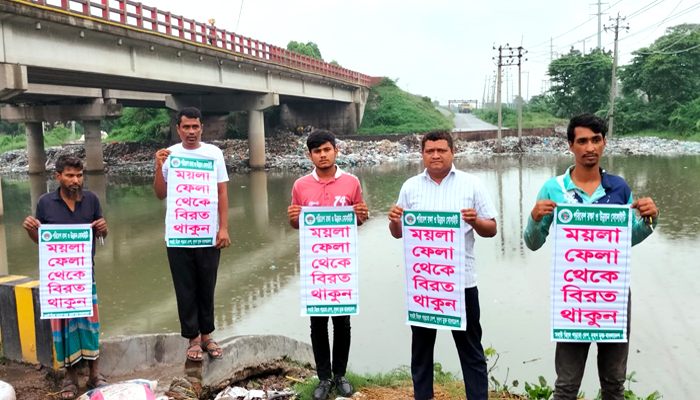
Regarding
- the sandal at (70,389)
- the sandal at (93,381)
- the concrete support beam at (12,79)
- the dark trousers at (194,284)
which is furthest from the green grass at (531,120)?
the sandal at (70,389)

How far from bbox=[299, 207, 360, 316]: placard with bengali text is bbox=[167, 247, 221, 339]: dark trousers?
2.77 feet

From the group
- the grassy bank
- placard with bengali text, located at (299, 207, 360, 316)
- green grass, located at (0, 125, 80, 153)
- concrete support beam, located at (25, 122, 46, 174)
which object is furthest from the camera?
green grass, located at (0, 125, 80, 153)

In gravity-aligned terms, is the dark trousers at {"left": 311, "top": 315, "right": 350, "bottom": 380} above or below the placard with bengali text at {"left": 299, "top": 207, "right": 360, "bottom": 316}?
below

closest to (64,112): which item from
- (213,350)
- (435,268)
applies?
(213,350)

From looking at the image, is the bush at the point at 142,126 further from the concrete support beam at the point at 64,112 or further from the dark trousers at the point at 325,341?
the dark trousers at the point at 325,341

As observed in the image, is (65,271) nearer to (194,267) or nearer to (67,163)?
(67,163)

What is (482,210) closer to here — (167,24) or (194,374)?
(194,374)

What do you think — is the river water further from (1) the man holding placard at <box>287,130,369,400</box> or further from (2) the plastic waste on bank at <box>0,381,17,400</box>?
(2) the plastic waste on bank at <box>0,381,17,400</box>

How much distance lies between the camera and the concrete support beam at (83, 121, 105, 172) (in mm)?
34625

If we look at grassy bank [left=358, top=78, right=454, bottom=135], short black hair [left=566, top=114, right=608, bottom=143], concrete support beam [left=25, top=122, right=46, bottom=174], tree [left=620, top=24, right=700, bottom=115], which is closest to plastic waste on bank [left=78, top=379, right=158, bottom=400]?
short black hair [left=566, top=114, right=608, bottom=143]

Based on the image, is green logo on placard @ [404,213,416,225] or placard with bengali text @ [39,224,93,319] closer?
green logo on placard @ [404,213,416,225]

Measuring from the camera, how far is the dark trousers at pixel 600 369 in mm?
3420

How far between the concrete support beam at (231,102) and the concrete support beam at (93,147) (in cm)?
436

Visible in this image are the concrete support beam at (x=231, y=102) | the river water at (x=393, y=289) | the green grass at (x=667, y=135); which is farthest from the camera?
the green grass at (x=667, y=135)
